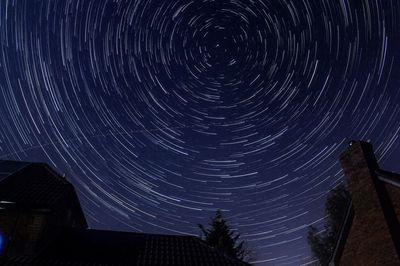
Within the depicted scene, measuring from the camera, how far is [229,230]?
2498 centimetres

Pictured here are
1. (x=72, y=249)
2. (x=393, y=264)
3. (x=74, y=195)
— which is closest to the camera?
(x=393, y=264)

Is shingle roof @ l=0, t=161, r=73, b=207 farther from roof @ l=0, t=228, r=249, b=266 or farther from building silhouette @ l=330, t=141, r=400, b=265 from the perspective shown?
building silhouette @ l=330, t=141, r=400, b=265

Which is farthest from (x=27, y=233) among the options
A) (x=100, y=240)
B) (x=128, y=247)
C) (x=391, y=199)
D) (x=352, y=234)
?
Answer: (x=391, y=199)

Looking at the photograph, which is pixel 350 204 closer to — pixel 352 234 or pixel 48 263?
pixel 352 234

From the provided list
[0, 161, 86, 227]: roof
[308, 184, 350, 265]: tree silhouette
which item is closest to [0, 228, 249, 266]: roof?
[0, 161, 86, 227]: roof

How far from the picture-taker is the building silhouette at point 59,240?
14.1m

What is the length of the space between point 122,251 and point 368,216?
1086cm

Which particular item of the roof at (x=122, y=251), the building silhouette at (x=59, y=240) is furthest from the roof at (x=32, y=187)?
the roof at (x=122, y=251)

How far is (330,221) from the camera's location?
1257 inches

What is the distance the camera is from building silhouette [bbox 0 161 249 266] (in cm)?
1410

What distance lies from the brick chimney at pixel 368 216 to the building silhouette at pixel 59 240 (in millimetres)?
5496

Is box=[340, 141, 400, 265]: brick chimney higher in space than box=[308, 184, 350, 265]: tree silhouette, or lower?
lower

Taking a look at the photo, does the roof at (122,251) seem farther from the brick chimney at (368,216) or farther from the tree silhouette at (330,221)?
the tree silhouette at (330,221)

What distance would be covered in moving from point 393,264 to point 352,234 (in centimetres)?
258
